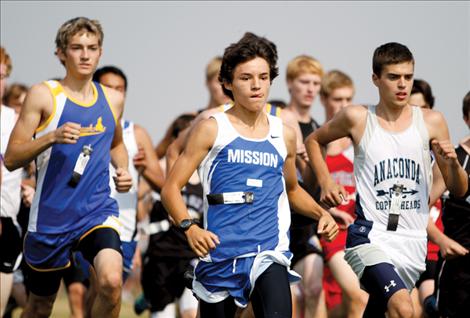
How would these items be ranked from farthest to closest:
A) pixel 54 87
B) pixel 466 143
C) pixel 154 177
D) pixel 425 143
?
1. pixel 154 177
2. pixel 466 143
3. pixel 54 87
4. pixel 425 143

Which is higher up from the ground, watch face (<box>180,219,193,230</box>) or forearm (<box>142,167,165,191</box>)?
watch face (<box>180,219,193,230</box>)

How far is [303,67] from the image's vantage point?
42.0ft

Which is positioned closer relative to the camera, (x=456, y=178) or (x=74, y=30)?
(x=456, y=178)

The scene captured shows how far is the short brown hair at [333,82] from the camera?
12.9 metres

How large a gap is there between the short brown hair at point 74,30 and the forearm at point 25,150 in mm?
1036

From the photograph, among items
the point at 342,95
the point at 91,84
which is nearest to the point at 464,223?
the point at 342,95

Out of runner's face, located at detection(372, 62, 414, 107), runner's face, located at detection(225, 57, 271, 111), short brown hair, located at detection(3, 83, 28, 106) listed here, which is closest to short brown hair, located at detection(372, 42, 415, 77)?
runner's face, located at detection(372, 62, 414, 107)

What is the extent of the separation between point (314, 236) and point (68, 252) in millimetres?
3199

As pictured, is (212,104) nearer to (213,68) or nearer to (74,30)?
(213,68)

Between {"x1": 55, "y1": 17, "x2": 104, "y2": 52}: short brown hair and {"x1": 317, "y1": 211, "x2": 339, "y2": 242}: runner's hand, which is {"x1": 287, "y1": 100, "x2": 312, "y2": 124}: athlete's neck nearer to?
{"x1": 55, "y1": 17, "x2": 104, "y2": 52}: short brown hair

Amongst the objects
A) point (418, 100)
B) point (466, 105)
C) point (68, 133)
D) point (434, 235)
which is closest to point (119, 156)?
point (68, 133)

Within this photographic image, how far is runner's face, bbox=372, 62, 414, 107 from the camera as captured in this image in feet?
29.8

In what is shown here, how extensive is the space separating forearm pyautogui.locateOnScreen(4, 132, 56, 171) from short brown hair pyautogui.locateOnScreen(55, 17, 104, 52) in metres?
1.04

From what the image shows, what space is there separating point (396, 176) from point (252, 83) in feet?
4.63
